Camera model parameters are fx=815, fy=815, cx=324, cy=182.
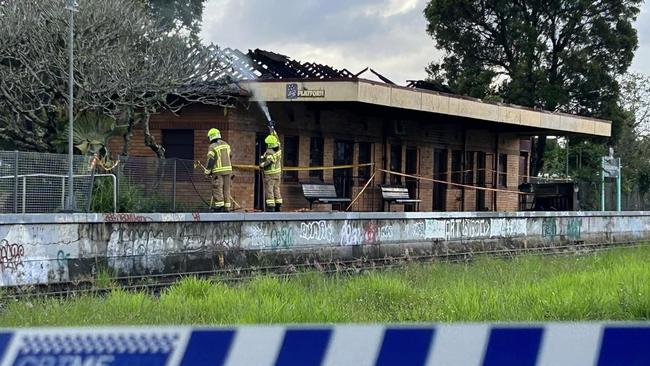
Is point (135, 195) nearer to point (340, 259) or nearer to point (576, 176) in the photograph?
point (340, 259)

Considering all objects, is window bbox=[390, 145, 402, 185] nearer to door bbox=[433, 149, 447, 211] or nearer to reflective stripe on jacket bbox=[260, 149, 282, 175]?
door bbox=[433, 149, 447, 211]

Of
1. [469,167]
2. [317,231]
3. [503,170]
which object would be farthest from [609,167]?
[317,231]

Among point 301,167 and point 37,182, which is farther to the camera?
point 301,167

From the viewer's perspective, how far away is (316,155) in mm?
26375

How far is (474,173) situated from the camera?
34000 millimetres

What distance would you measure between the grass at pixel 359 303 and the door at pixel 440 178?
20.0 metres

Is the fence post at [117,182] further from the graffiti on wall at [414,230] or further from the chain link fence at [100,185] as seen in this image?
the graffiti on wall at [414,230]

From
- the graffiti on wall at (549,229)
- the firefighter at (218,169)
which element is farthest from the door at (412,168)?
the firefighter at (218,169)

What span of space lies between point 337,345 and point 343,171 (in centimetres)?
2409

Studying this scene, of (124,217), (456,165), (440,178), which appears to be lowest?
(124,217)

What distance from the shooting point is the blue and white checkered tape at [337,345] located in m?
2.99

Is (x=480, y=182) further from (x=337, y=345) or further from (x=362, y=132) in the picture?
(x=337, y=345)

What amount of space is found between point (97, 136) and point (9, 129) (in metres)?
2.37

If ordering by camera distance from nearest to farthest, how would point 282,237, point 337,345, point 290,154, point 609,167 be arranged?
1. point 337,345
2. point 282,237
3. point 290,154
4. point 609,167
